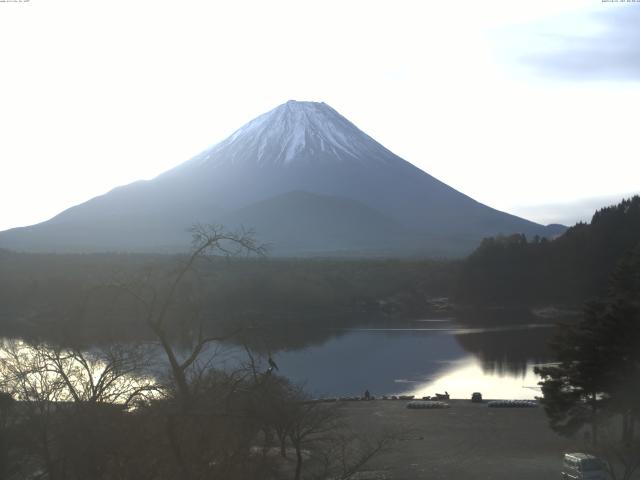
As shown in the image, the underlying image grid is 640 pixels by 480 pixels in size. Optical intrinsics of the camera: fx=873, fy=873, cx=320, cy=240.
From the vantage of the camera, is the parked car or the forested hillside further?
the forested hillside

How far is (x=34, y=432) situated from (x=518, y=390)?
14992mm

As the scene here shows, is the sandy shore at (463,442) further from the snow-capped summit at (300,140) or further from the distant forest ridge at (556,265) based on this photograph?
the snow-capped summit at (300,140)

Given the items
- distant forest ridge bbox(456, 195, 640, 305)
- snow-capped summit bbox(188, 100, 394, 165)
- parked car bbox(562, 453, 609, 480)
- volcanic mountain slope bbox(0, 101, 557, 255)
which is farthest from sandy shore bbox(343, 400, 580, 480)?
snow-capped summit bbox(188, 100, 394, 165)

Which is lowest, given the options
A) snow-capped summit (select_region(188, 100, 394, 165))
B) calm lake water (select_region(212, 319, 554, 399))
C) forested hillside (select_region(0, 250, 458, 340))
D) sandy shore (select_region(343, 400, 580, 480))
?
calm lake water (select_region(212, 319, 554, 399))

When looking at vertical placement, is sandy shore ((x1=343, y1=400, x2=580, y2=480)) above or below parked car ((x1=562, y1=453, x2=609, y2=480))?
below

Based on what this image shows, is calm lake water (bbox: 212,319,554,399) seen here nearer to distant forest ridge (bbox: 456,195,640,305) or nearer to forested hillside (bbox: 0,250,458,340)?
forested hillside (bbox: 0,250,458,340)

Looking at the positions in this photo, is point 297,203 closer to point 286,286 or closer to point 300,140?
point 300,140

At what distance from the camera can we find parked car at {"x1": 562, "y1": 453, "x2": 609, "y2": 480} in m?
9.15

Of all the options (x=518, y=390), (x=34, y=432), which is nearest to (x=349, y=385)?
(x=518, y=390)

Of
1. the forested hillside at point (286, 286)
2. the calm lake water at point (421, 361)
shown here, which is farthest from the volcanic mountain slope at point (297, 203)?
the calm lake water at point (421, 361)

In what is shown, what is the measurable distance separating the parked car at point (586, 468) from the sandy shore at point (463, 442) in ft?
2.59

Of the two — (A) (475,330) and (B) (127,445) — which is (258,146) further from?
(B) (127,445)

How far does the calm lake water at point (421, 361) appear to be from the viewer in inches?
763

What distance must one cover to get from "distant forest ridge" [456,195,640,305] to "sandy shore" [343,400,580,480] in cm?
3065
